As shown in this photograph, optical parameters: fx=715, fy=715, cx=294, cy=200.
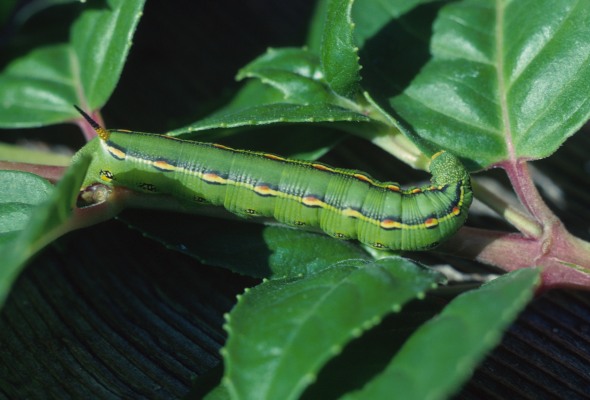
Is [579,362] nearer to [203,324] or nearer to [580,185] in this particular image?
[580,185]

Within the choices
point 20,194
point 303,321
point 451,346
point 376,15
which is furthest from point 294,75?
point 451,346

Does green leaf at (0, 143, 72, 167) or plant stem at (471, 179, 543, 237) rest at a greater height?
plant stem at (471, 179, 543, 237)

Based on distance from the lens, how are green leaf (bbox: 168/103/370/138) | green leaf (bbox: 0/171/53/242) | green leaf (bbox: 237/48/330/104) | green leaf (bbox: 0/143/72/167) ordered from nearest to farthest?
green leaf (bbox: 0/171/53/242)
green leaf (bbox: 168/103/370/138)
green leaf (bbox: 237/48/330/104)
green leaf (bbox: 0/143/72/167)

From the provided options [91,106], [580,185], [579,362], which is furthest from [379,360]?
[580,185]

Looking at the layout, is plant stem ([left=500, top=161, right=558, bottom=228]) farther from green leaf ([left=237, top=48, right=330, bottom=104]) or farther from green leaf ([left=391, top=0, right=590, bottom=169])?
green leaf ([left=237, top=48, right=330, bottom=104])

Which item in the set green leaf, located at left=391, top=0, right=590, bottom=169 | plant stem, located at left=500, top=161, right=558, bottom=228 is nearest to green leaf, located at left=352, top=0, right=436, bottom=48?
green leaf, located at left=391, top=0, right=590, bottom=169

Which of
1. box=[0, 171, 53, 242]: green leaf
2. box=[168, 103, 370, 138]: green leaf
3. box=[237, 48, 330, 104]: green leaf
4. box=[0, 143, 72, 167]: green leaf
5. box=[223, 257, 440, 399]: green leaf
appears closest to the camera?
box=[223, 257, 440, 399]: green leaf
